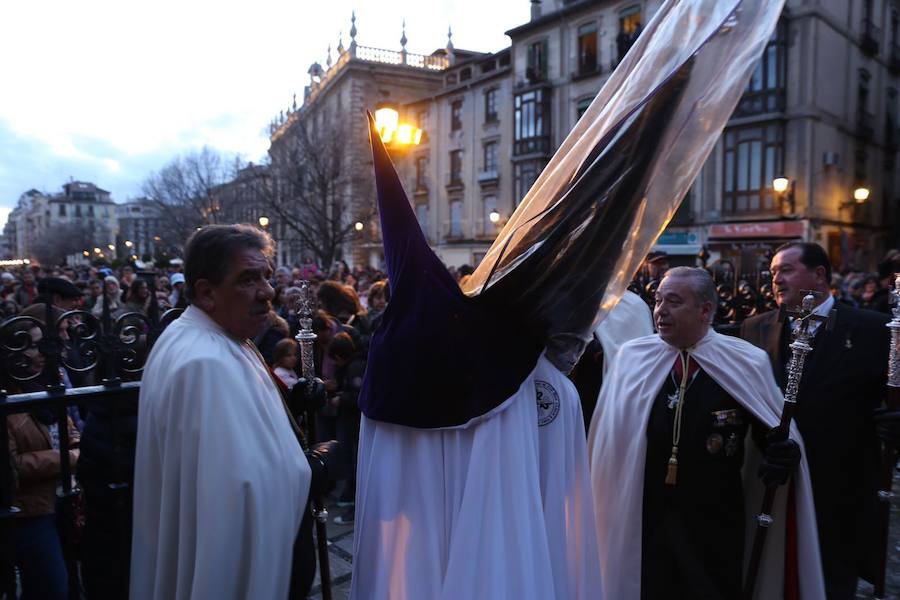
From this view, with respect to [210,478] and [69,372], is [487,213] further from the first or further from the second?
[210,478]

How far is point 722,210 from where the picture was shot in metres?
23.4

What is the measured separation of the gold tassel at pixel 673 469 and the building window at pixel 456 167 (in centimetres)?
3243

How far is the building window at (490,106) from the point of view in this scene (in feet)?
106

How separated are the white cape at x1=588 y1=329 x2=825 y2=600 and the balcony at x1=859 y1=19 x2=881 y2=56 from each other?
2787 cm

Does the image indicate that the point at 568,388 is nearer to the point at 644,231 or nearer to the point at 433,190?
the point at 644,231

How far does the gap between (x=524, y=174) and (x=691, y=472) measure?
94.3 feet

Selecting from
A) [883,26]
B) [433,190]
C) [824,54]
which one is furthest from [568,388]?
[433,190]

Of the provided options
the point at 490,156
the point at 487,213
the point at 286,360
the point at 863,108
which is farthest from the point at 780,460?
the point at 490,156

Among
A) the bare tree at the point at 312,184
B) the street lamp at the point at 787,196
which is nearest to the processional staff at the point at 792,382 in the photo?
the street lamp at the point at 787,196

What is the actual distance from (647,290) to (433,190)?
1231 inches

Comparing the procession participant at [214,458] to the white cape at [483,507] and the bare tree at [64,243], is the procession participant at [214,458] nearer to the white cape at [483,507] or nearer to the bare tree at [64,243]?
the white cape at [483,507]

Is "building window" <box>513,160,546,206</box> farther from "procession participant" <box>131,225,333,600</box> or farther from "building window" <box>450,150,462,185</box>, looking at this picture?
"procession participant" <box>131,225,333,600</box>

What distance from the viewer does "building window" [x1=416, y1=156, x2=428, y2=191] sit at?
1454 inches

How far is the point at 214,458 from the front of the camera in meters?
1.70
